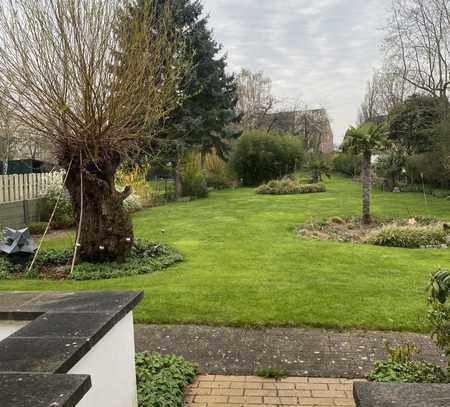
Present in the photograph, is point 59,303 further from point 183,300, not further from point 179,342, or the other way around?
point 183,300

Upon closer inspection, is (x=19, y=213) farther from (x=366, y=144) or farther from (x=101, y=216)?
(x=366, y=144)

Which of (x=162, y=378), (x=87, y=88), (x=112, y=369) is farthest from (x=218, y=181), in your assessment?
(x=112, y=369)

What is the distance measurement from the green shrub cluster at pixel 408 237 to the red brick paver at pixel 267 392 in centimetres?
619

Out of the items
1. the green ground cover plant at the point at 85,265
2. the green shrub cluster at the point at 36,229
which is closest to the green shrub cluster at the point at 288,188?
the green shrub cluster at the point at 36,229

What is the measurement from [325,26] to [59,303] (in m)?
11.0

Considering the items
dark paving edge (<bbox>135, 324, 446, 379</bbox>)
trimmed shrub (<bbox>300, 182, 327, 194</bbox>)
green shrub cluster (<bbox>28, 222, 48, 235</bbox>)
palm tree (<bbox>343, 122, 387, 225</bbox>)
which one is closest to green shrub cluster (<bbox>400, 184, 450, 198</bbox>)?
trimmed shrub (<bbox>300, 182, 327, 194</bbox>)

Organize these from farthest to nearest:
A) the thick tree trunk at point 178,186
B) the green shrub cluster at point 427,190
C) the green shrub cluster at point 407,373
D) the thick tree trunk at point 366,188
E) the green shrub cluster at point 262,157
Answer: the green shrub cluster at point 262,157 → the thick tree trunk at point 178,186 → the green shrub cluster at point 427,190 → the thick tree trunk at point 366,188 → the green shrub cluster at point 407,373

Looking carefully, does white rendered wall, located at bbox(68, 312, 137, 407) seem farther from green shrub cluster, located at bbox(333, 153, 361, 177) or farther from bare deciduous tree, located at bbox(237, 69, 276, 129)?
bare deciduous tree, located at bbox(237, 69, 276, 129)

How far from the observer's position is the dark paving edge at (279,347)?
131 inches

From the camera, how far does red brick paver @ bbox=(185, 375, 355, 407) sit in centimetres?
284

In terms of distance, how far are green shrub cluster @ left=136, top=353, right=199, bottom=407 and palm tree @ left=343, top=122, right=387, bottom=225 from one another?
886cm

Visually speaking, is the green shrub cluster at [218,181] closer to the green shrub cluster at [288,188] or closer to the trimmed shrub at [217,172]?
the trimmed shrub at [217,172]

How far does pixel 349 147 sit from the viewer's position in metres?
11.4

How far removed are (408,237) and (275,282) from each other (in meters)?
4.39
